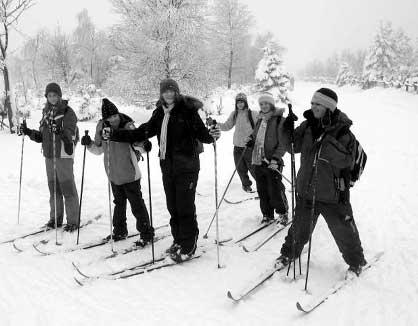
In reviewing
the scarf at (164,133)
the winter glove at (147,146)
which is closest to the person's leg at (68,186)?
the winter glove at (147,146)

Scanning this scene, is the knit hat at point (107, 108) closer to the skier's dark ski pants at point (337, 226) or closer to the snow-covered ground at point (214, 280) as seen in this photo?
the snow-covered ground at point (214, 280)

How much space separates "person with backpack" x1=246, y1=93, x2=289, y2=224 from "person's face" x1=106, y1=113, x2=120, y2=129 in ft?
6.28

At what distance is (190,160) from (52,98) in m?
2.48

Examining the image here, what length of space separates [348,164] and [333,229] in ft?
2.61

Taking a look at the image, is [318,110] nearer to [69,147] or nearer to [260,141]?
[260,141]

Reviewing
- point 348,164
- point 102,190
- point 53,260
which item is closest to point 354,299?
point 348,164

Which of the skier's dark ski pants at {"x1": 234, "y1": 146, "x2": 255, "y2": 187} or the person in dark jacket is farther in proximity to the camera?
the skier's dark ski pants at {"x1": 234, "y1": 146, "x2": 255, "y2": 187}

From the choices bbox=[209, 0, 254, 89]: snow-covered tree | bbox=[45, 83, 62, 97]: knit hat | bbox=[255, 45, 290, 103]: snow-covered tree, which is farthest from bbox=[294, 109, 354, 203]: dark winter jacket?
bbox=[209, 0, 254, 89]: snow-covered tree

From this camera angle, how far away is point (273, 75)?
25.0 metres

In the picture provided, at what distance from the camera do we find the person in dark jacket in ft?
14.1

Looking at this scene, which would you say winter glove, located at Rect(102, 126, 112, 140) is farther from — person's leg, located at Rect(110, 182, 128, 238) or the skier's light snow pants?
the skier's light snow pants

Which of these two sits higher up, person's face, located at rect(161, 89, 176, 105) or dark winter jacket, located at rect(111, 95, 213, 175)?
person's face, located at rect(161, 89, 176, 105)

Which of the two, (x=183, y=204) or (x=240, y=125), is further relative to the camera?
(x=240, y=125)

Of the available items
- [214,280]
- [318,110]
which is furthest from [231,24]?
[214,280]
